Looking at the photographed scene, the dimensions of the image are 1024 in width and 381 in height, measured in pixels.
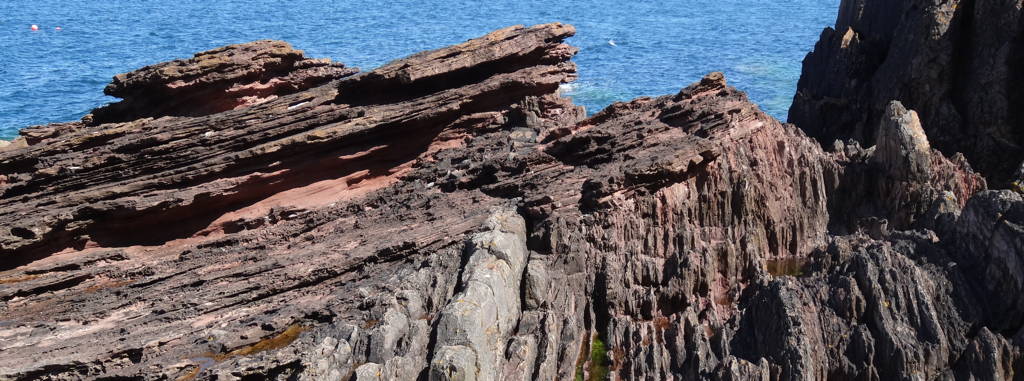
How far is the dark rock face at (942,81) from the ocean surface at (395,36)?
27.0m

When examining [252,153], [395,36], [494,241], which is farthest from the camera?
[395,36]

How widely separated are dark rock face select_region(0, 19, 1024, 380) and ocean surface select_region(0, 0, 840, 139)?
4133cm

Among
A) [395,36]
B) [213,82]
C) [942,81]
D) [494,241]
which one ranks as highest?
[213,82]

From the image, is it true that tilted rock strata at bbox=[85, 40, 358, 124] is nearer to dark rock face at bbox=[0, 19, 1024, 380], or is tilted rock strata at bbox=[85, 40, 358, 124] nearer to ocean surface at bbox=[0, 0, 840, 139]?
dark rock face at bbox=[0, 19, 1024, 380]

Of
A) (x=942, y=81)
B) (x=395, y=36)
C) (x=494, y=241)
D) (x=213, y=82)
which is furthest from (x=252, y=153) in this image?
(x=395, y=36)

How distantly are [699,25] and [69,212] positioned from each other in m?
93.0

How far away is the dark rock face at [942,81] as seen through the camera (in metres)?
28.8

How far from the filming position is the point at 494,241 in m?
19.7

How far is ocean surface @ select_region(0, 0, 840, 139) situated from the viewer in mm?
73312

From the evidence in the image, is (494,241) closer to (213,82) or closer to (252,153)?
(252,153)

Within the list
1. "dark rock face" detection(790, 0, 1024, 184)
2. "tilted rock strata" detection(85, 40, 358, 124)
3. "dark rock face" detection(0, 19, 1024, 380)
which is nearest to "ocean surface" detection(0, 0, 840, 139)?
"dark rock face" detection(790, 0, 1024, 184)

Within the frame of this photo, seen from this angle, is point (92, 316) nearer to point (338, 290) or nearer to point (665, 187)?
point (338, 290)

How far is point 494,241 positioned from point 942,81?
19972 millimetres

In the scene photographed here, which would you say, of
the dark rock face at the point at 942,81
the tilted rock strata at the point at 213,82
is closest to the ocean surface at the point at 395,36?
the dark rock face at the point at 942,81
